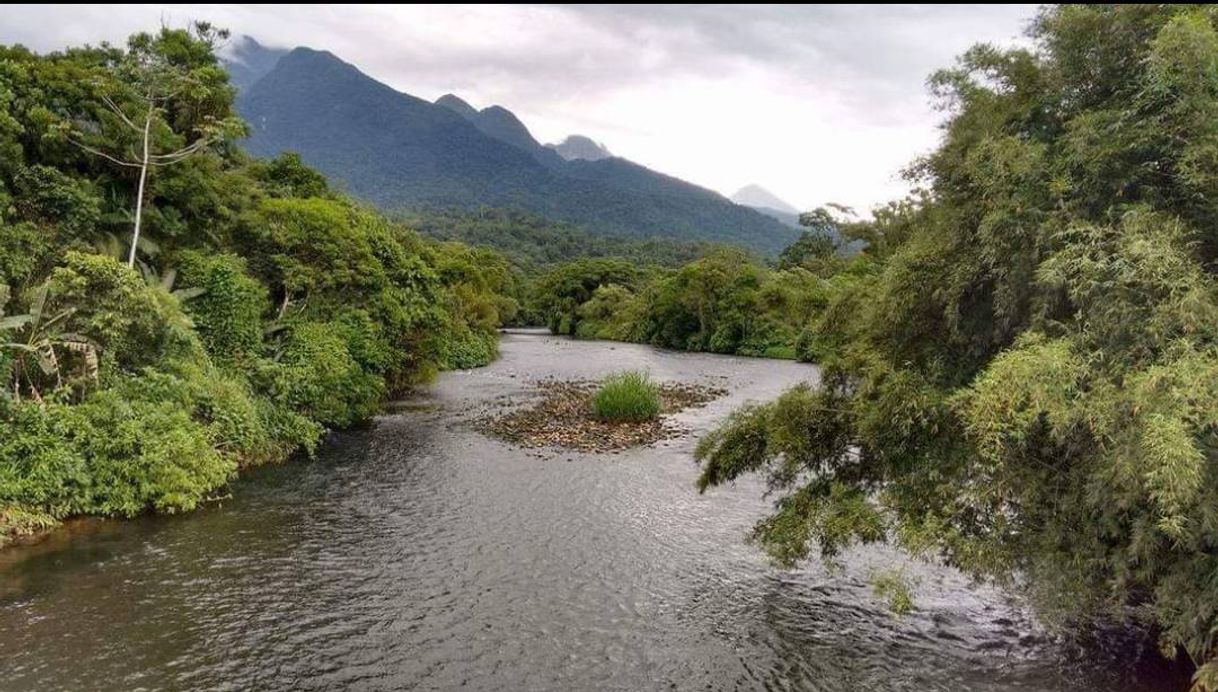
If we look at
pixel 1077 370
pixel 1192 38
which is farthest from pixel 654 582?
pixel 1192 38

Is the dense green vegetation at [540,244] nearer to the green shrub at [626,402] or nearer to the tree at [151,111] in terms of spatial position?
the green shrub at [626,402]

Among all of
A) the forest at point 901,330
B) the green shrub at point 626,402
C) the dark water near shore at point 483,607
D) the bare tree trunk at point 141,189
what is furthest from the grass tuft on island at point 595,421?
the bare tree trunk at point 141,189

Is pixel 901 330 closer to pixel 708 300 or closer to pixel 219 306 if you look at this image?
pixel 219 306

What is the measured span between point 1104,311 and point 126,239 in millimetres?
A: 25191

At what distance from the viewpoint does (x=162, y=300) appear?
56.1ft

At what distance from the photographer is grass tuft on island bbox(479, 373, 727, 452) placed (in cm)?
2536

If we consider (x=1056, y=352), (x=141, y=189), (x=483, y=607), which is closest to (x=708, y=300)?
(x=141, y=189)

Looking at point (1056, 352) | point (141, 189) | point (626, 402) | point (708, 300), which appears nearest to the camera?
point (1056, 352)

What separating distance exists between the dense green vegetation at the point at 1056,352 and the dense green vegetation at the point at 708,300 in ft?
135

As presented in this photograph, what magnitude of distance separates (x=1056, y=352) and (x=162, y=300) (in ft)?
62.7

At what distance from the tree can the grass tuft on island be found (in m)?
14.1

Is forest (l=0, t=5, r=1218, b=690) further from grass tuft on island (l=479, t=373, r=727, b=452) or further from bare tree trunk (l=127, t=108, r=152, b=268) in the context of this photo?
grass tuft on island (l=479, t=373, r=727, b=452)

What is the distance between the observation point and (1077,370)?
791 centimetres

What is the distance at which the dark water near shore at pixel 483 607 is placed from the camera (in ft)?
32.9
